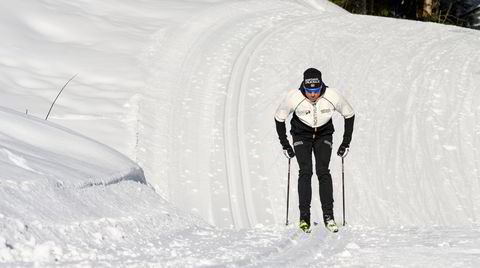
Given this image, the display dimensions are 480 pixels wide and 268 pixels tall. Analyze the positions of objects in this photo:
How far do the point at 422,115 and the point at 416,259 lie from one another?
932cm

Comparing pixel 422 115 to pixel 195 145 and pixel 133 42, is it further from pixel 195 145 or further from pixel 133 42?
pixel 133 42

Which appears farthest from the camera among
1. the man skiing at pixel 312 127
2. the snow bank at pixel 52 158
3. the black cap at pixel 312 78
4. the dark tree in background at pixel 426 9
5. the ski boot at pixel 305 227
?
→ the dark tree in background at pixel 426 9

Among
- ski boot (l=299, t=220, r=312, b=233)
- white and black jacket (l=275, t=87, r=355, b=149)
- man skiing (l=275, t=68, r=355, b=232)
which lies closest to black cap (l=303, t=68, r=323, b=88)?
man skiing (l=275, t=68, r=355, b=232)

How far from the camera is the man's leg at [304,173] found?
9031 mm

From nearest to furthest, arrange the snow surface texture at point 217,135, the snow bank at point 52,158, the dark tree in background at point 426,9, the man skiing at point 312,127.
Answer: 1. the snow surface texture at point 217,135
2. the snow bank at point 52,158
3. the man skiing at point 312,127
4. the dark tree in background at point 426,9

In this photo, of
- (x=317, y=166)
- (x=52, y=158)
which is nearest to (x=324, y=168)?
(x=317, y=166)

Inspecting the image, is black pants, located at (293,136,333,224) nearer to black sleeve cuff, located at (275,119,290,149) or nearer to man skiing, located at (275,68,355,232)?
man skiing, located at (275,68,355,232)

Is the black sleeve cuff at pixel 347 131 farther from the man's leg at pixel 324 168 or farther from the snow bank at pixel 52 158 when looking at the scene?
the snow bank at pixel 52 158

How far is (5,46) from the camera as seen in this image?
1794 cm

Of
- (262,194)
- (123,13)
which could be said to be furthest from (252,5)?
(262,194)

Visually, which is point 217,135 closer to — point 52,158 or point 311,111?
point 311,111

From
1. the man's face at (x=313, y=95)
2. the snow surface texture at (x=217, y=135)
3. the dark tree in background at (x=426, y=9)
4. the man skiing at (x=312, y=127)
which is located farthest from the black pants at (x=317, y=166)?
the dark tree in background at (x=426, y=9)

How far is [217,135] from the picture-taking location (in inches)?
562

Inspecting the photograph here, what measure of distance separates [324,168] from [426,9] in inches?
879
